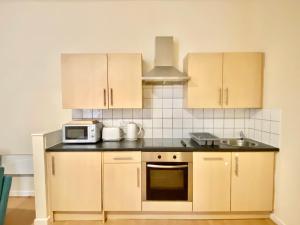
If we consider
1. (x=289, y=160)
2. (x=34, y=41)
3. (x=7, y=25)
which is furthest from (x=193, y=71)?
(x=7, y=25)

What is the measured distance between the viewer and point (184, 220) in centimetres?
255

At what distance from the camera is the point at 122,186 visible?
8.13 feet

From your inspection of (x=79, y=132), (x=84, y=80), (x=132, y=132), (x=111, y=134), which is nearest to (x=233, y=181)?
(x=132, y=132)

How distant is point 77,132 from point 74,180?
0.58 metres

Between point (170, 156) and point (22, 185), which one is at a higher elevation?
point (170, 156)

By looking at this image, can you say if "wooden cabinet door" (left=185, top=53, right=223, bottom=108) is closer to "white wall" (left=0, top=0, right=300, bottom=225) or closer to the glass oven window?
"white wall" (left=0, top=0, right=300, bottom=225)

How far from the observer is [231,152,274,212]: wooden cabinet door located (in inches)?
95.9

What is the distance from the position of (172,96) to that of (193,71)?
52 centimetres

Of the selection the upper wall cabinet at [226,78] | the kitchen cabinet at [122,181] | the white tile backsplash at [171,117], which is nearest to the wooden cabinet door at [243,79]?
the upper wall cabinet at [226,78]

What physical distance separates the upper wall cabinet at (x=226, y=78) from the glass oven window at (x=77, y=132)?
1.43 meters

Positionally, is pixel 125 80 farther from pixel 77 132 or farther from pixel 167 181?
pixel 167 181

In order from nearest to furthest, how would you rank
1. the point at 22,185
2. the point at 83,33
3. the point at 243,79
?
the point at 243,79 < the point at 83,33 < the point at 22,185

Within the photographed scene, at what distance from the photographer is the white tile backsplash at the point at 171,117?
120 inches

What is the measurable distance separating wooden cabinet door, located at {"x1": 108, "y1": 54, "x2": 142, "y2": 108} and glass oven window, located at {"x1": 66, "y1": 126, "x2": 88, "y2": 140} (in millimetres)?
456
